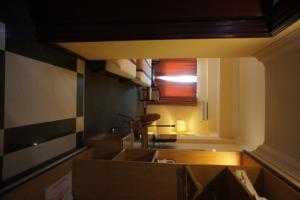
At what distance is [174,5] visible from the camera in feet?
2.46

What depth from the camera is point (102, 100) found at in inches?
63.6

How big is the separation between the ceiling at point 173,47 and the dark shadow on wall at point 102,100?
0.74 ft

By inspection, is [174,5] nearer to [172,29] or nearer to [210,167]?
[172,29]

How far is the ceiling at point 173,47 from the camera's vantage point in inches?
34.4

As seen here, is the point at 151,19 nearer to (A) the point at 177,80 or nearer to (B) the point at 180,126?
(B) the point at 180,126

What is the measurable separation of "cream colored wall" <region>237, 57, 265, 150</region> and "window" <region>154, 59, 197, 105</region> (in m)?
2.03

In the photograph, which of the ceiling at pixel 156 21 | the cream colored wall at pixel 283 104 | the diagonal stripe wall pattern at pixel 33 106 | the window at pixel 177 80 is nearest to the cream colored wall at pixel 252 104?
the cream colored wall at pixel 283 104

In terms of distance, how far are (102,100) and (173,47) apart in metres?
0.82

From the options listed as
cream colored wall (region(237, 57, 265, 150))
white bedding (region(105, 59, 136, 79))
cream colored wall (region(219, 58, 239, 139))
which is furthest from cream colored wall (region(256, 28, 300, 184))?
cream colored wall (region(219, 58, 239, 139))

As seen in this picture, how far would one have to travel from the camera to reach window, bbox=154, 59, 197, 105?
423 centimetres

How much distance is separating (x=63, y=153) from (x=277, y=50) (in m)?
1.00

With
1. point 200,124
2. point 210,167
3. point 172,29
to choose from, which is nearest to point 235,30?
point 172,29

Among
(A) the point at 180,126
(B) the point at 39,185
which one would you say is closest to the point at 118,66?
(B) the point at 39,185

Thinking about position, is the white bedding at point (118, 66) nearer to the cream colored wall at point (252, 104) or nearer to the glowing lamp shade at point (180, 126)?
Result: the cream colored wall at point (252, 104)
